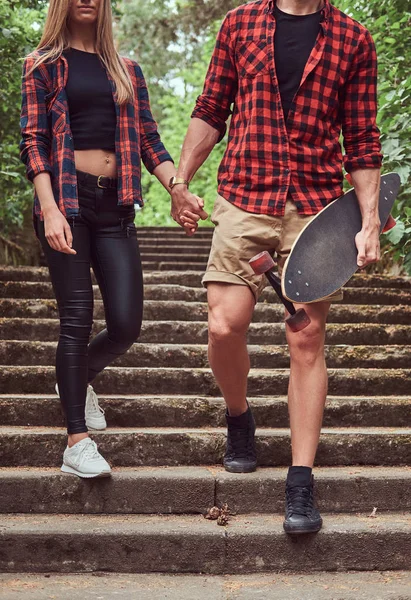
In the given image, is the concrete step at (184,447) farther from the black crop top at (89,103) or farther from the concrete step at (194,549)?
the black crop top at (89,103)

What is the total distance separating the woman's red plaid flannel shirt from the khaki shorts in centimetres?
39

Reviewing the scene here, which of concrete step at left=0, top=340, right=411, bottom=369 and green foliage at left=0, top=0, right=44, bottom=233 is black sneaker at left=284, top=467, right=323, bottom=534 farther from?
green foliage at left=0, top=0, right=44, bottom=233

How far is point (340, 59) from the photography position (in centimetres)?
328

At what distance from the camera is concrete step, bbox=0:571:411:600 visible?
300 cm

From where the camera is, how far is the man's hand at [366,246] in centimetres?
322

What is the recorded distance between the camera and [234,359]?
11.2ft

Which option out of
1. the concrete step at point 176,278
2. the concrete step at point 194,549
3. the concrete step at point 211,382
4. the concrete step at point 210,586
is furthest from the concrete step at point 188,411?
the concrete step at point 176,278

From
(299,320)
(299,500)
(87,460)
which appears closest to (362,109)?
(299,320)

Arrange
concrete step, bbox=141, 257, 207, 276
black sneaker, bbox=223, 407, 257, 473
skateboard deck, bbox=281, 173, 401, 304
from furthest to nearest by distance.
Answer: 1. concrete step, bbox=141, 257, 207, 276
2. black sneaker, bbox=223, 407, 257, 473
3. skateboard deck, bbox=281, 173, 401, 304

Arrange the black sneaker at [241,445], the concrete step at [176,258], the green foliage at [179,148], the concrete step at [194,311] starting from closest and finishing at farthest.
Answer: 1. the black sneaker at [241,445]
2. the concrete step at [194,311]
3. the concrete step at [176,258]
4. the green foliage at [179,148]

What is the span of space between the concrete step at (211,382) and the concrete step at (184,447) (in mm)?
586

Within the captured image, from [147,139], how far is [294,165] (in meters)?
0.73

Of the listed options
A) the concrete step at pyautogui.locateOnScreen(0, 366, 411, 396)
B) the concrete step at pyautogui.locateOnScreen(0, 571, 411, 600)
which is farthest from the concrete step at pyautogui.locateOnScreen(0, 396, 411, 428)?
the concrete step at pyautogui.locateOnScreen(0, 571, 411, 600)

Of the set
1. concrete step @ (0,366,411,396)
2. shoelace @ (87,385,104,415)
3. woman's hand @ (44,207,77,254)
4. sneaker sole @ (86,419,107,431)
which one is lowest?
concrete step @ (0,366,411,396)
